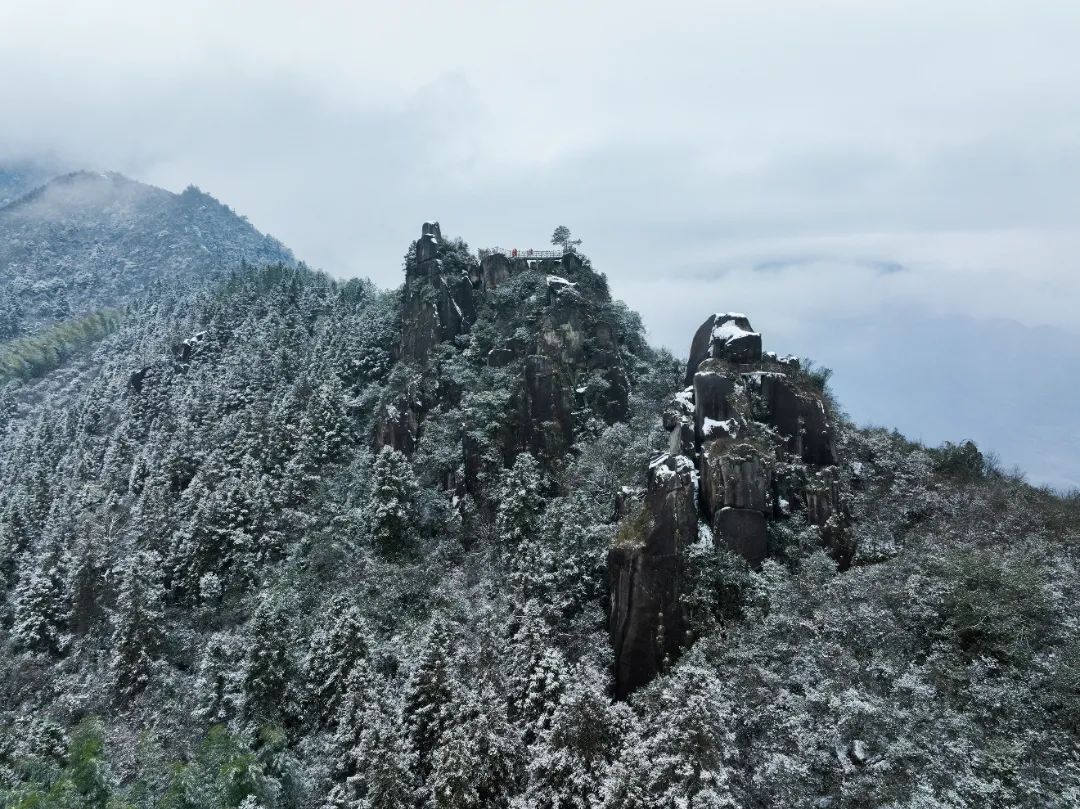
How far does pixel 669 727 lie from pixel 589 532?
1827 cm

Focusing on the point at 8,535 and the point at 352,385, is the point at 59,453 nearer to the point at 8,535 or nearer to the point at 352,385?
the point at 8,535

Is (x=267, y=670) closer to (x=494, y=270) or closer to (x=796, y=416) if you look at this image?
(x=796, y=416)

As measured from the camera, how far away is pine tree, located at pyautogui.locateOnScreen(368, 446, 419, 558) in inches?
2226

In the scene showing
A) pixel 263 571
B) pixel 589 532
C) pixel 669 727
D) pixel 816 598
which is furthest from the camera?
pixel 263 571

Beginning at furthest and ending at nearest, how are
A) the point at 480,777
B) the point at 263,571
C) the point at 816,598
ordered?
1. the point at 263,571
2. the point at 816,598
3. the point at 480,777

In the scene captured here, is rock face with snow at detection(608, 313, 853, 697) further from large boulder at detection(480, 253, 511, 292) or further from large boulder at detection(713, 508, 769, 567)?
large boulder at detection(480, 253, 511, 292)

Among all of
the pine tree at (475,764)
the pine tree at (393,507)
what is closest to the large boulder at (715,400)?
the pine tree at (475,764)

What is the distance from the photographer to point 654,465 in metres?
41.8

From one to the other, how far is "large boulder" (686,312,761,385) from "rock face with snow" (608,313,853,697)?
41.6 inches

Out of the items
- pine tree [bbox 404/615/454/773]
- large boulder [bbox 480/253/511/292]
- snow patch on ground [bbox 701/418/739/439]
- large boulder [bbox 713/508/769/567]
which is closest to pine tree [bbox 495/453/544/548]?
pine tree [bbox 404/615/454/773]

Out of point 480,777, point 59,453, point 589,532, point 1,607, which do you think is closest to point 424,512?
point 589,532

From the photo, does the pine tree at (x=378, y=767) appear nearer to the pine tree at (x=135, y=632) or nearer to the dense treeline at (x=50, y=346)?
the pine tree at (x=135, y=632)

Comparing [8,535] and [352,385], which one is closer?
[8,535]

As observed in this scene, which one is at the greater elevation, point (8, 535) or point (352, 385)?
point (352, 385)
